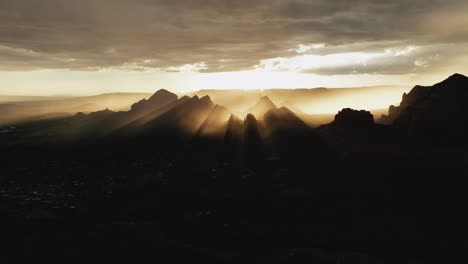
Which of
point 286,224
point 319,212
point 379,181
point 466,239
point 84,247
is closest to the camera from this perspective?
point 84,247

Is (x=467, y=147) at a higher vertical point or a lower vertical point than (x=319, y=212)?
higher

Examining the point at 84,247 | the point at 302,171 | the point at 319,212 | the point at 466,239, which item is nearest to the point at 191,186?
the point at 302,171

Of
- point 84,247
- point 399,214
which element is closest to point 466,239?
point 399,214

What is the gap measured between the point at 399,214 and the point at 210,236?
6034 centimetres

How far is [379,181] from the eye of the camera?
158 m

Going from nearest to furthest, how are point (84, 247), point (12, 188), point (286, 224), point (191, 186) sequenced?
point (84, 247)
point (286, 224)
point (191, 186)
point (12, 188)

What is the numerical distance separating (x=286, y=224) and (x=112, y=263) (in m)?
59.2

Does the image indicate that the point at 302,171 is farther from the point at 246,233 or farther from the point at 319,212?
the point at 246,233

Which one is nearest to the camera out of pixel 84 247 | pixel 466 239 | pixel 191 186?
pixel 84 247

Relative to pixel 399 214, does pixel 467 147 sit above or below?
above

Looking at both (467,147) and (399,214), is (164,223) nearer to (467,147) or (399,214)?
(399,214)

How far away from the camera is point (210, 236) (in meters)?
114

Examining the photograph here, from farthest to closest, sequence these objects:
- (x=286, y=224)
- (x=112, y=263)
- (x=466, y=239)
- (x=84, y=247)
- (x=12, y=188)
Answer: (x=12, y=188) < (x=286, y=224) < (x=466, y=239) < (x=84, y=247) < (x=112, y=263)

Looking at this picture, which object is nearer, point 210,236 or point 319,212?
point 210,236
